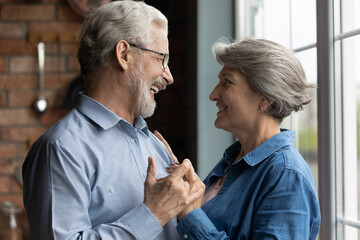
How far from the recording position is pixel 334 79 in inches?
62.5

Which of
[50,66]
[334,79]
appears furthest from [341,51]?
[50,66]

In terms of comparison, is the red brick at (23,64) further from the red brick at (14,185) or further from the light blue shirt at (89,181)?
the light blue shirt at (89,181)

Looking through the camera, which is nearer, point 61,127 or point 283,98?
point 61,127

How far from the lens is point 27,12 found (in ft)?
10.1

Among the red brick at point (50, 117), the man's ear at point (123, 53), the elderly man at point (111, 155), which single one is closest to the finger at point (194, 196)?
the elderly man at point (111, 155)

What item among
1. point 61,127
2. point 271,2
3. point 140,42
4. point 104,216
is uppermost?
point 271,2

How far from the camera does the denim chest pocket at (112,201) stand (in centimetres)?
122

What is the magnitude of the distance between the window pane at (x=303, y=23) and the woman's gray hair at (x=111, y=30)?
689mm

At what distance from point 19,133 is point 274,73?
7.20 feet

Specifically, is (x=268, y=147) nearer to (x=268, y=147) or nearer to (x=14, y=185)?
(x=268, y=147)

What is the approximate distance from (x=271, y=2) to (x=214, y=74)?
0.54 meters

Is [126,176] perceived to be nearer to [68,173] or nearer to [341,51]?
[68,173]

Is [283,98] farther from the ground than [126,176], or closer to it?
farther from the ground

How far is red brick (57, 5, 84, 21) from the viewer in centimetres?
310
